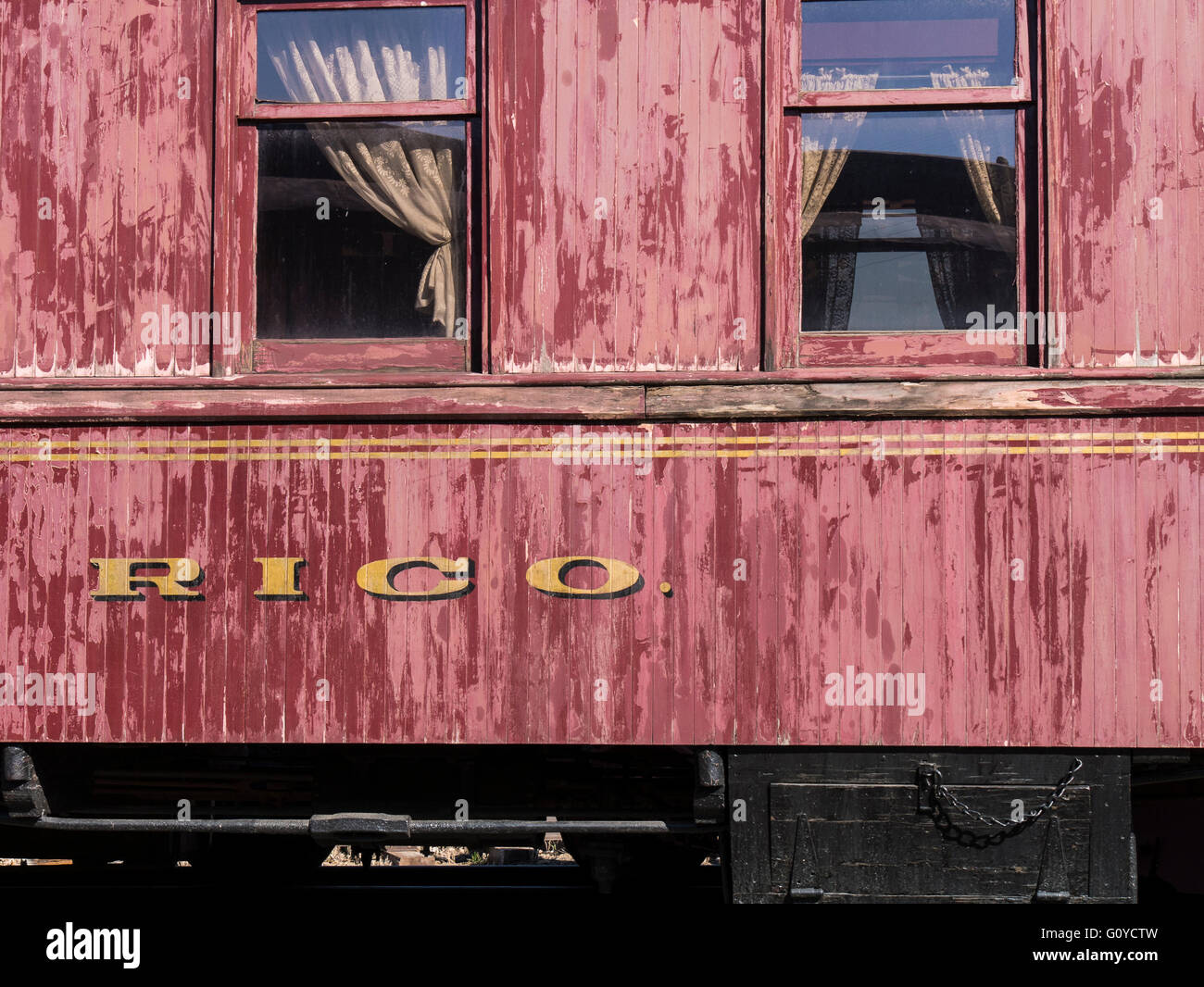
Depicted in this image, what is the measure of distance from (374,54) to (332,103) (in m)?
0.23

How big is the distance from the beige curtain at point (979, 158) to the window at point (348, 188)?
1.68 m

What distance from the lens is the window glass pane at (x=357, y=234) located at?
356cm

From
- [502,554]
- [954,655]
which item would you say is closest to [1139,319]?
[954,655]

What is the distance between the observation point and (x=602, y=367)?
3453mm

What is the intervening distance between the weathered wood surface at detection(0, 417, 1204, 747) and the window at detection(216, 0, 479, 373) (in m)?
0.42

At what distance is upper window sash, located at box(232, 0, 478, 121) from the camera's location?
3.51 m

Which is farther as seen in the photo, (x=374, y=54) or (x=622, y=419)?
(x=374, y=54)

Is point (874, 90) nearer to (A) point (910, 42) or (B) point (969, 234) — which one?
(A) point (910, 42)

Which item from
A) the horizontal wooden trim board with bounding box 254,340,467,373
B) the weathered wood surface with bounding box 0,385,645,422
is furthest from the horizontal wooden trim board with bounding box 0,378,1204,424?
the horizontal wooden trim board with bounding box 254,340,467,373

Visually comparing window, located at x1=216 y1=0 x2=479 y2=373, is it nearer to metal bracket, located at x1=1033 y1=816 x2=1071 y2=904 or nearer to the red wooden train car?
the red wooden train car

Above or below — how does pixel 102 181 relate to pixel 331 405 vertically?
above

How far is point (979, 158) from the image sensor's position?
11.3ft

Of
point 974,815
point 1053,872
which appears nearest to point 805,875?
point 974,815
